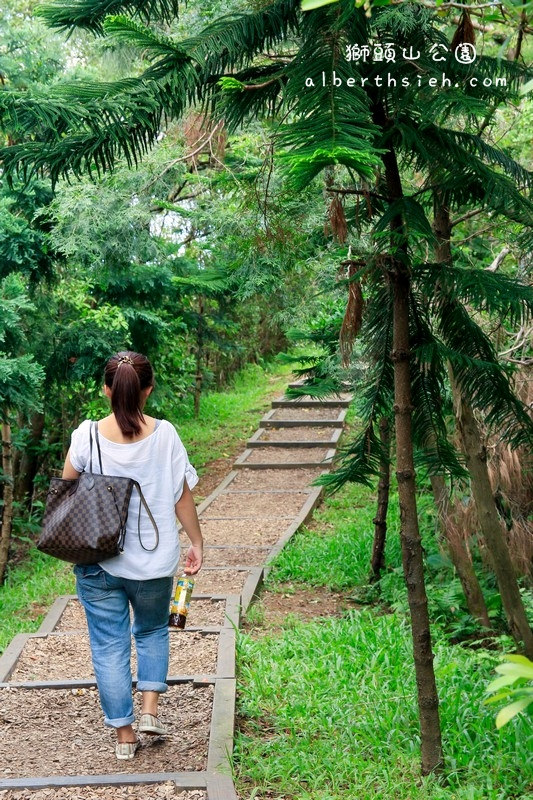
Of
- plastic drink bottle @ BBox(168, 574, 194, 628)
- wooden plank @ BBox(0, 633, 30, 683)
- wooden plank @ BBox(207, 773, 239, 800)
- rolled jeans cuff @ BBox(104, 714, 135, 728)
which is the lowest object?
wooden plank @ BBox(0, 633, 30, 683)

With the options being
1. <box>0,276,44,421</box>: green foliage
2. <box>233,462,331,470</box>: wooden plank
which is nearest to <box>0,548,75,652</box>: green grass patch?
<box>0,276,44,421</box>: green foliage

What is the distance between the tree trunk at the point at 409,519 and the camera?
3742 mm

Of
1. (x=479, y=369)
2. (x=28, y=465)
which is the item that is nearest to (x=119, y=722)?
(x=479, y=369)

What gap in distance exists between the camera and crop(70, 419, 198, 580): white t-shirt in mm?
3789

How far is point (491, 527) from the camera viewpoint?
5930mm

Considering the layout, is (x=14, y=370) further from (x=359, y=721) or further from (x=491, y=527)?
(x=359, y=721)

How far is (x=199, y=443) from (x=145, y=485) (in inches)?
454

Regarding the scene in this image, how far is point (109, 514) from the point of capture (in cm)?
370

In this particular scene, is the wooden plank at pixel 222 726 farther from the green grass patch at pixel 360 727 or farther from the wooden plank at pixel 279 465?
the wooden plank at pixel 279 465

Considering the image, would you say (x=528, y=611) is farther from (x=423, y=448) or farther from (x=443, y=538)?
(x=423, y=448)

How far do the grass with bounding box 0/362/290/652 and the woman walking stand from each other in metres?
2.84

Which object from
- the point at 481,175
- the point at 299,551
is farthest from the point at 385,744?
the point at 299,551

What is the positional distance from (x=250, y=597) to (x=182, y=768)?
332cm

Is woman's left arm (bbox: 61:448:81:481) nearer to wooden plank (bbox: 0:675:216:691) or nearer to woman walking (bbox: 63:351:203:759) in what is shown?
woman walking (bbox: 63:351:203:759)
